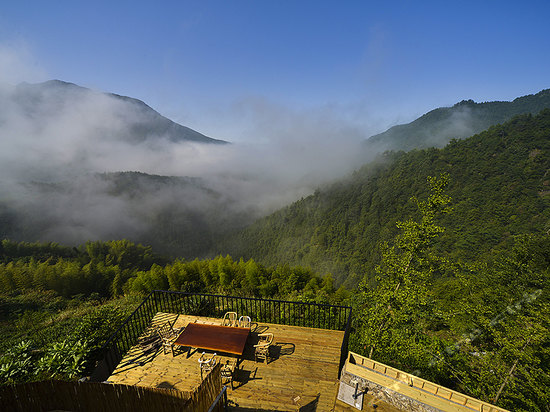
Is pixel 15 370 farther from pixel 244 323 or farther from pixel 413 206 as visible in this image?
pixel 413 206

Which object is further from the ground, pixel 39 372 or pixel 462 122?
pixel 462 122

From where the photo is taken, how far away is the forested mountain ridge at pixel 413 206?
5881cm

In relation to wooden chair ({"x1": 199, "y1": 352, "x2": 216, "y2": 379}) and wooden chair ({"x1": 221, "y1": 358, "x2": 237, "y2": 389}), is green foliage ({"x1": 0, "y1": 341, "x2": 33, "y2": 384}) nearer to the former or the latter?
wooden chair ({"x1": 199, "y1": 352, "x2": 216, "y2": 379})

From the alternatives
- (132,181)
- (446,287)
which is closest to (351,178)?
(446,287)

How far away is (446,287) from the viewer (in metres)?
31.3

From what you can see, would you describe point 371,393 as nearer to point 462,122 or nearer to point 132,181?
point 132,181

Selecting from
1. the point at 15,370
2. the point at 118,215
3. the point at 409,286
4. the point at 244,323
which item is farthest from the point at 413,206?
the point at 118,215

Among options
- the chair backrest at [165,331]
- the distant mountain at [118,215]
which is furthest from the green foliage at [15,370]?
the distant mountain at [118,215]

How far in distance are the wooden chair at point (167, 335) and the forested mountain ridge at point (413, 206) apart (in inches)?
1578

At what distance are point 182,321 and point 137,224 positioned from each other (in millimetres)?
172012

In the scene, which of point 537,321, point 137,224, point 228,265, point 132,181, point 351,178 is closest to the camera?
point 537,321

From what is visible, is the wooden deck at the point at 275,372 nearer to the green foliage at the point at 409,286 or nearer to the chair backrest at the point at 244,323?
the chair backrest at the point at 244,323

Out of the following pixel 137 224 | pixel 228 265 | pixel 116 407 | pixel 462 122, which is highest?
pixel 462 122

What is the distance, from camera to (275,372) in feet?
18.7
